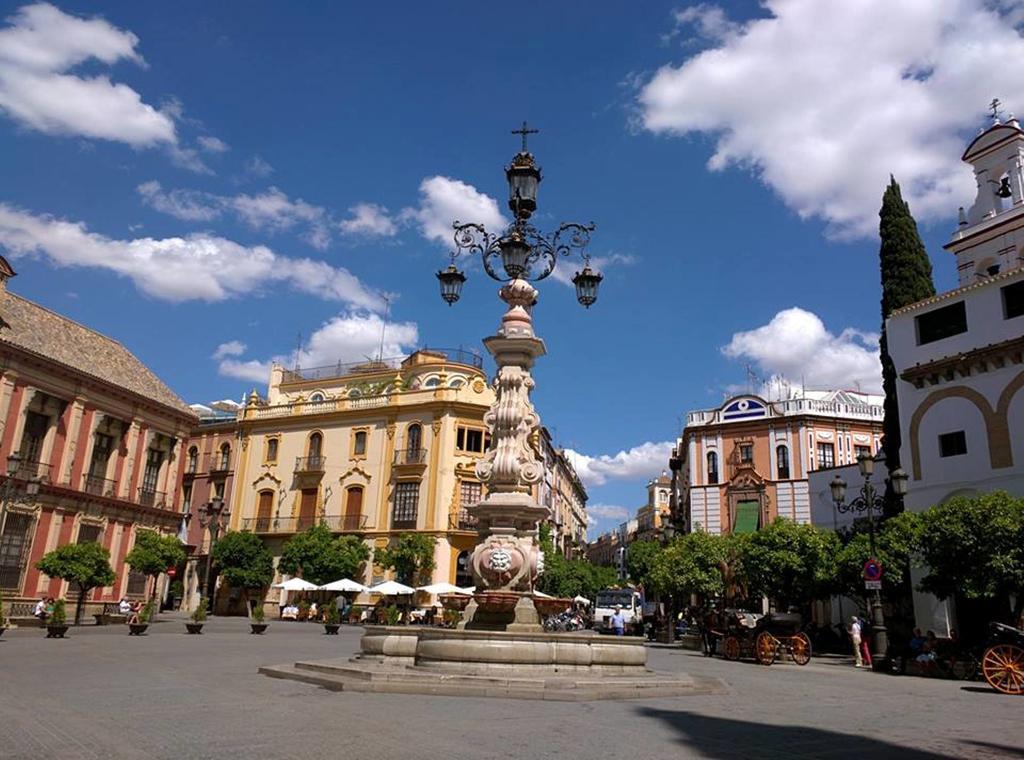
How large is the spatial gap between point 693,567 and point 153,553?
2162 centimetres

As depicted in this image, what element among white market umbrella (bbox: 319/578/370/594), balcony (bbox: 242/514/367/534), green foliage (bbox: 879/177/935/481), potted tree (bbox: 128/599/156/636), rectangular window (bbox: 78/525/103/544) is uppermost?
green foliage (bbox: 879/177/935/481)

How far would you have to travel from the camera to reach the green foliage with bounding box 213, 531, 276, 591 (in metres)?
42.4

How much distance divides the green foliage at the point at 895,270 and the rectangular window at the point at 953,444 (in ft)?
9.02

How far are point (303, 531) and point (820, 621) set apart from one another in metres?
27.1

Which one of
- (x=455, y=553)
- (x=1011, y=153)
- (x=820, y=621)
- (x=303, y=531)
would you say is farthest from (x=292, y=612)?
(x=1011, y=153)

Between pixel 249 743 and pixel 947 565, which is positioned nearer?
pixel 249 743

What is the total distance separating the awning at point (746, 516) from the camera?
46.2 meters

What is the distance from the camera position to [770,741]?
22.1 ft

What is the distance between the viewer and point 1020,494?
22000 millimetres

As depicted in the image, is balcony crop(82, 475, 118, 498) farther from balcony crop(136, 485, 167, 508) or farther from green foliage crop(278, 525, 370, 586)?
green foliage crop(278, 525, 370, 586)

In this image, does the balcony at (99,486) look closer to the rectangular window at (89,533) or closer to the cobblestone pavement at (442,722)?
the rectangular window at (89,533)

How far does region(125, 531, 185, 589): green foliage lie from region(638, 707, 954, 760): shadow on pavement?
94.8 feet

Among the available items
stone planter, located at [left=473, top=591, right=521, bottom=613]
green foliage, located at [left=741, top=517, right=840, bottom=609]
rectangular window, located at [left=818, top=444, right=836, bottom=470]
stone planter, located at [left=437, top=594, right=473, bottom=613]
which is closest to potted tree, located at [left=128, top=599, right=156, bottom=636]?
stone planter, located at [left=437, top=594, right=473, bottom=613]

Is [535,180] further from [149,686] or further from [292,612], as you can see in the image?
[292,612]
